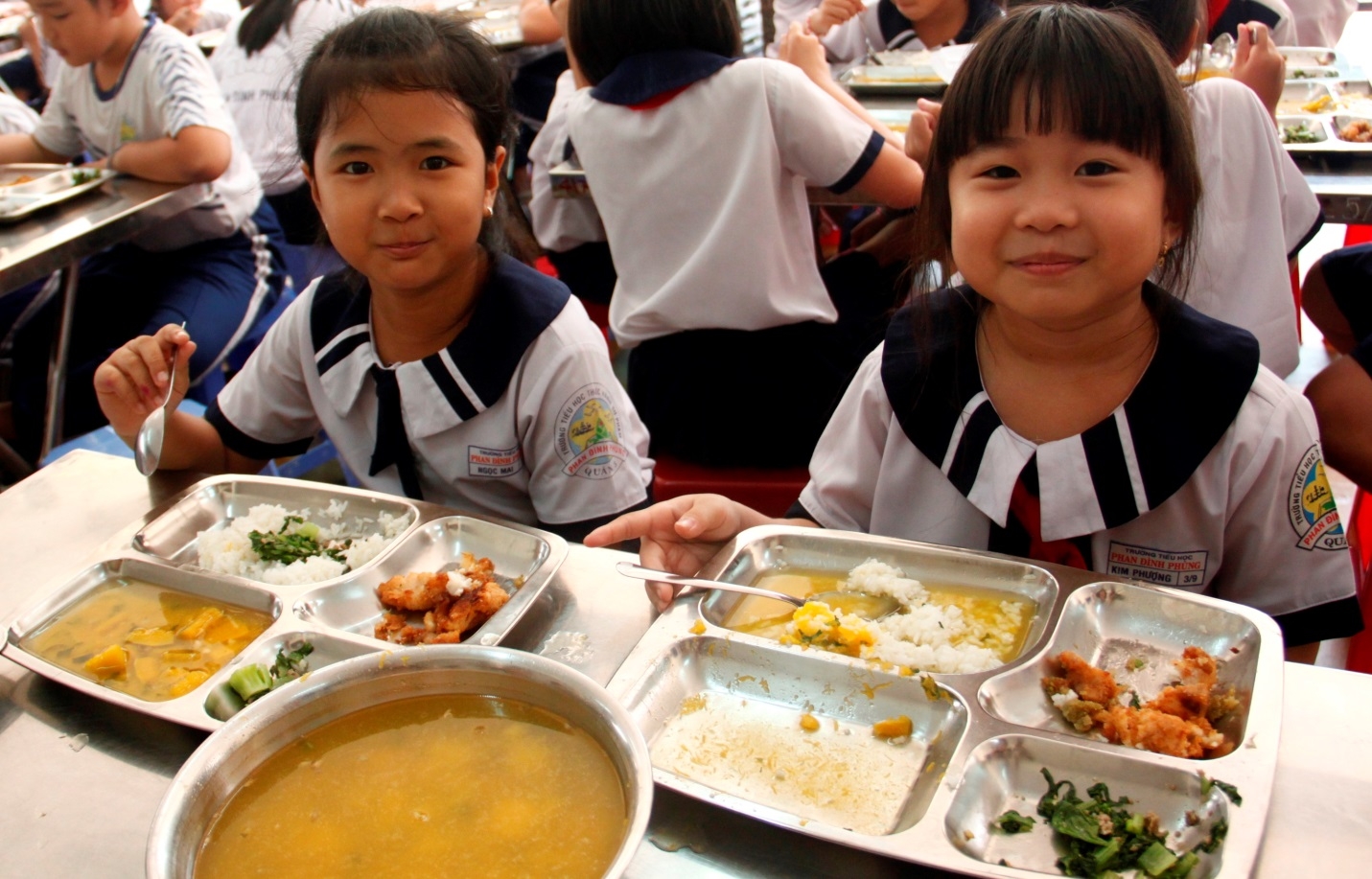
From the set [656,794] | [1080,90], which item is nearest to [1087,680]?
[656,794]

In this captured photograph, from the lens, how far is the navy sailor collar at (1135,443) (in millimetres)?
1254

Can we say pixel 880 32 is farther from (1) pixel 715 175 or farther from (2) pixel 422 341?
(2) pixel 422 341

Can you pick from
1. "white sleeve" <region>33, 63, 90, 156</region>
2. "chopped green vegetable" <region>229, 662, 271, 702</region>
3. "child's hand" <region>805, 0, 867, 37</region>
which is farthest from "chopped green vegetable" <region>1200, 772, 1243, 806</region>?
"white sleeve" <region>33, 63, 90, 156</region>

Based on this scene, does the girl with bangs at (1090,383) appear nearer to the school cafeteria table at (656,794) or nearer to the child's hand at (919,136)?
the school cafeteria table at (656,794)

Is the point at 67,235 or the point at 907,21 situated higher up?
the point at 907,21

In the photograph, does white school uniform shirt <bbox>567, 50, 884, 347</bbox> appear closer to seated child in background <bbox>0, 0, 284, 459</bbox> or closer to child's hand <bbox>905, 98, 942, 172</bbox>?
child's hand <bbox>905, 98, 942, 172</bbox>

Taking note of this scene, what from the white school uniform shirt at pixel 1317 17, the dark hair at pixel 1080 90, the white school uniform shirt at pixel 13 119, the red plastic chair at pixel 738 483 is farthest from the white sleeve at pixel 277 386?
the white school uniform shirt at pixel 1317 17

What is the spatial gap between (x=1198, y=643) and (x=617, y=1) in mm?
1752

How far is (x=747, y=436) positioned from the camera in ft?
7.20

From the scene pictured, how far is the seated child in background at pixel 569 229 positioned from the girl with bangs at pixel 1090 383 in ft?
6.59

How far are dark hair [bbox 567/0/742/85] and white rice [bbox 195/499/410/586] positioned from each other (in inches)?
50.7

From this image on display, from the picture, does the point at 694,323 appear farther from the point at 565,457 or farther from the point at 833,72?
the point at 833,72

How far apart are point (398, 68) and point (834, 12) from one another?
8.79ft

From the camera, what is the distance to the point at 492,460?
1.75 meters
